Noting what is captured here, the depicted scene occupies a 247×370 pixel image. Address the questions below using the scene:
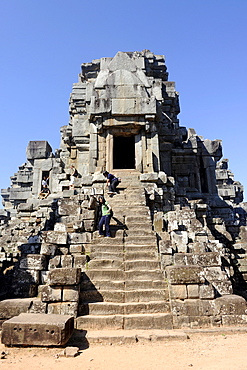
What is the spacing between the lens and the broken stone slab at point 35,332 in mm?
4352

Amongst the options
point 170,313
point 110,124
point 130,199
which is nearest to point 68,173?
point 110,124

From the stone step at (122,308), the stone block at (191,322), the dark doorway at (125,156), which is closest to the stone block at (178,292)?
the stone step at (122,308)

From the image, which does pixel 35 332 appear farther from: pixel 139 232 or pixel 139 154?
pixel 139 154

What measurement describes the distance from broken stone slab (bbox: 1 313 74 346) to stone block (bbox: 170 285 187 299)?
2261mm

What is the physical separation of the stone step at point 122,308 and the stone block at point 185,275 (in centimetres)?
56

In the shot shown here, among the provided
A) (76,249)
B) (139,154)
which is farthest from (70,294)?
(139,154)

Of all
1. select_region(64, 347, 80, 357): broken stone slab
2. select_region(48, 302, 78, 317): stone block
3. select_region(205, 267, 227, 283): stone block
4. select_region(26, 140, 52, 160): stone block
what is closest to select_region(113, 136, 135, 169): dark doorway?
select_region(26, 140, 52, 160): stone block

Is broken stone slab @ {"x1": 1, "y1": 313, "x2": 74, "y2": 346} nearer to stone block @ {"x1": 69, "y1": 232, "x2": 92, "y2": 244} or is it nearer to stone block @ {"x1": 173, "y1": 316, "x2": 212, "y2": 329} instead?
stone block @ {"x1": 173, "y1": 316, "x2": 212, "y2": 329}

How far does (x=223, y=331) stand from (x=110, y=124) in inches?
373

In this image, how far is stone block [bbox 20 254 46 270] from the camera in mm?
6688

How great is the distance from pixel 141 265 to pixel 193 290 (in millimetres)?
1485

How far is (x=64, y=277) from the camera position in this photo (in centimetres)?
550

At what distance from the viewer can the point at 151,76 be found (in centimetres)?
1761

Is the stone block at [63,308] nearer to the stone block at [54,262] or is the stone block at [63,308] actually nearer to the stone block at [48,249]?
the stone block at [54,262]
